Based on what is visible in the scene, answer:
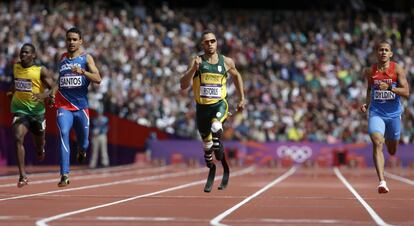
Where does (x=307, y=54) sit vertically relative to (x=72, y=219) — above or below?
above

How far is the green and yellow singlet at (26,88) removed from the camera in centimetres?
1446

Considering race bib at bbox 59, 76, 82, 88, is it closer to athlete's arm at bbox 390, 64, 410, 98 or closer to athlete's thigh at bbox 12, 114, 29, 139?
athlete's thigh at bbox 12, 114, 29, 139

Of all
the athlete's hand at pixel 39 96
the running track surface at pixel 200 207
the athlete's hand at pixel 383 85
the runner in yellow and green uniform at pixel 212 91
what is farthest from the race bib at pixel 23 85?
the athlete's hand at pixel 383 85

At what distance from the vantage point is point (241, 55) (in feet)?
119

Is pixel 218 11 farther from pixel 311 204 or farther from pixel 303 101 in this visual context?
pixel 311 204

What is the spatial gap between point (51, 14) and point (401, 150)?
13.6m

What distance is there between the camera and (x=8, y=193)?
43.7 feet

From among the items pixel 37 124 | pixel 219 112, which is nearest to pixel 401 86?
pixel 219 112

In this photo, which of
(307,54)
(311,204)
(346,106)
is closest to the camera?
(311,204)

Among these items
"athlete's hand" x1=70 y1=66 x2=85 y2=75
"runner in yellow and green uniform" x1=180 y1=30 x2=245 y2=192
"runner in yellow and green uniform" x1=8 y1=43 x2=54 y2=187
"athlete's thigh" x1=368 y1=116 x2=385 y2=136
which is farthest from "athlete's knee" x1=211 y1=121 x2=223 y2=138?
"runner in yellow and green uniform" x1=8 y1=43 x2=54 y2=187

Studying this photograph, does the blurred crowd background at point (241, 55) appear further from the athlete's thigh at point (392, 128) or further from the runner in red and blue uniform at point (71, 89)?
the athlete's thigh at point (392, 128)

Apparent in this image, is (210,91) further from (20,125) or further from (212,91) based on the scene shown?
(20,125)

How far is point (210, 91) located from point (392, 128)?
2663 millimetres

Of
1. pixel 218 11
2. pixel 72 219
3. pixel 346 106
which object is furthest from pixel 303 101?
pixel 72 219
